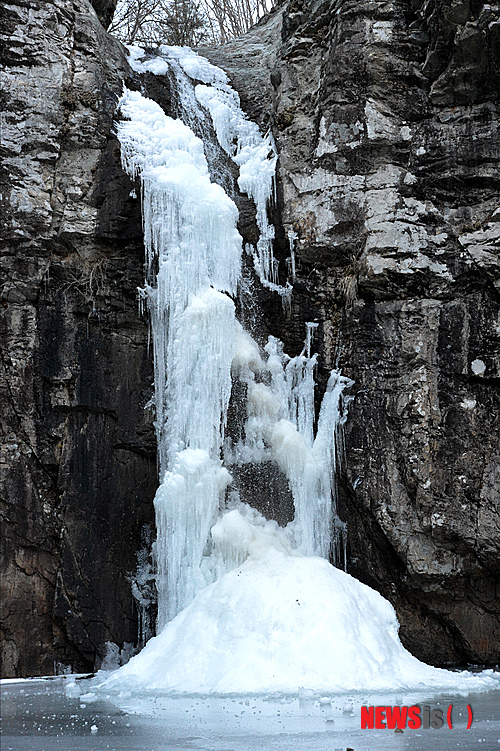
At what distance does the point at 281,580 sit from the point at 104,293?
394 centimetres

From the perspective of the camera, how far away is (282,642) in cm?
588

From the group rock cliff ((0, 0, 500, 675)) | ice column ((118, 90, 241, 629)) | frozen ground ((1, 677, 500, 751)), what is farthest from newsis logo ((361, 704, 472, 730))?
ice column ((118, 90, 241, 629))

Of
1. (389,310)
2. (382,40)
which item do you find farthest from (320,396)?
(382,40)

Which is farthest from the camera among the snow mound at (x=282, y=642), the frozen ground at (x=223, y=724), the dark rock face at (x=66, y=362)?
the dark rock face at (x=66, y=362)

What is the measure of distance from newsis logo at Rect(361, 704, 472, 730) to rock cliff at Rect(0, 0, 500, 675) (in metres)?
2.89

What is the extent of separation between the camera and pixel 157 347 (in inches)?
316

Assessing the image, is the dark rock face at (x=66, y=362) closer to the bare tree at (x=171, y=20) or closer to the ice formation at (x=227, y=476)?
the ice formation at (x=227, y=476)

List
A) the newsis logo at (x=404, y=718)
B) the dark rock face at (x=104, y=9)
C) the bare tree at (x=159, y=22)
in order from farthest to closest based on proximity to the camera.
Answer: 1. the bare tree at (x=159, y=22)
2. the dark rock face at (x=104, y=9)
3. the newsis logo at (x=404, y=718)

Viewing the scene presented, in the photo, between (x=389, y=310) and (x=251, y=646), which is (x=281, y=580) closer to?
(x=251, y=646)

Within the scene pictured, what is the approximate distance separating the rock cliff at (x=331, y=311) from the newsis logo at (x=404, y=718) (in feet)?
9.48

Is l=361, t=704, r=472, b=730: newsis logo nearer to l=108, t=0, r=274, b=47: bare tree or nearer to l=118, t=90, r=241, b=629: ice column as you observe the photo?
l=118, t=90, r=241, b=629: ice column

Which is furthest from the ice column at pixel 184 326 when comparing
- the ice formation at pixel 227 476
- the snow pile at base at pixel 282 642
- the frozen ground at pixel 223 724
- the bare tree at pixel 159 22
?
the bare tree at pixel 159 22

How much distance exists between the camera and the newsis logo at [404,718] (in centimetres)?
399

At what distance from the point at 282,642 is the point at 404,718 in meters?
1.79
